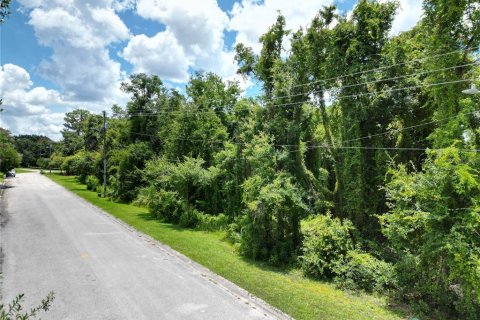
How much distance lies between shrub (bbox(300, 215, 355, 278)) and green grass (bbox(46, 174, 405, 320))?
0.59 metres

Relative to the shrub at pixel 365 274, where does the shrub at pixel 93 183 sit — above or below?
above

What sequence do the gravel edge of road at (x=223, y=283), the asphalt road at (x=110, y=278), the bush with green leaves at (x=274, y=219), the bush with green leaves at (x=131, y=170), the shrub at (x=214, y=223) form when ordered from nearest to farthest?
the asphalt road at (x=110, y=278) < the gravel edge of road at (x=223, y=283) < the bush with green leaves at (x=274, y=219) < the shrub at (x=214, y=223) < the bush with green leaves at (x=131, y=170)

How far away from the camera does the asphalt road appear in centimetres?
933

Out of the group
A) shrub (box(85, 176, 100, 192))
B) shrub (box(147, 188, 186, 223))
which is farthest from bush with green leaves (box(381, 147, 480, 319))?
shrub (box(85, 176, 100, 192))

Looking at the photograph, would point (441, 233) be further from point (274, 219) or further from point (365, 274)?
point (274, 219)

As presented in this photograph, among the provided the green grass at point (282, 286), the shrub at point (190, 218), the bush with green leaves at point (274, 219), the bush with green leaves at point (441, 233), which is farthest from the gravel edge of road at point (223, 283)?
the bush with green leaves at point (441, 233)

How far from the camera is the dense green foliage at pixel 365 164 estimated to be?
971 centimetres

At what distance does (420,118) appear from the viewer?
47.9 ft

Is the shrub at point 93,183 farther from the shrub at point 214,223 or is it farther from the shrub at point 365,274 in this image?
the shrub at point 365,274

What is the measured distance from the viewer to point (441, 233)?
9273mm

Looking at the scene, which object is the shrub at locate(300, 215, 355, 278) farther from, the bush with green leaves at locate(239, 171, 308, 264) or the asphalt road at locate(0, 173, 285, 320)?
the asphalt road at locate(0, 173, 285, 320)

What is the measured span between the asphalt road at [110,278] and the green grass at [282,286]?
0.53 meters

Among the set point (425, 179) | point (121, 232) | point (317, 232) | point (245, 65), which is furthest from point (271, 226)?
point (245, 65)

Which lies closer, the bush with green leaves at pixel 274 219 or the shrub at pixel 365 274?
the shrub at pixel 365 274
